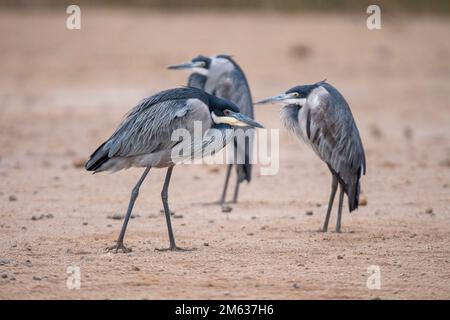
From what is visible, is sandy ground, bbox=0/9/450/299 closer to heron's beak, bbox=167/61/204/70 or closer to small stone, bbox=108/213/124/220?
small stone, bbox=108/213/124/220

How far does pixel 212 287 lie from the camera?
7320 millimetres

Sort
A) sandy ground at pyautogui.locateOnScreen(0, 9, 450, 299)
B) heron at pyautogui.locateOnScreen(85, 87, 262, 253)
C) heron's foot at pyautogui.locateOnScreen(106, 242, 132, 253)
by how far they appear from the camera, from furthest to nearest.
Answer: heron at pyautogui.locateOnScreen(85, 87, 262, 253)
heron's foot at pyautogui.locateOnScreen(106, 242, 132, 253)
sandy ground at pyautogui.locateOnScreen(0, 9, 450, 299)

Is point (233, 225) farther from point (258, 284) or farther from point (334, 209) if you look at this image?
point (258, 284)

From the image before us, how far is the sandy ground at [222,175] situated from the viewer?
7.73 metres

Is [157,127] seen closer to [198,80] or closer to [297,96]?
[297,96]

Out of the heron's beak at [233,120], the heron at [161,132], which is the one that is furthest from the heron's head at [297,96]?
the heron at [161,132]

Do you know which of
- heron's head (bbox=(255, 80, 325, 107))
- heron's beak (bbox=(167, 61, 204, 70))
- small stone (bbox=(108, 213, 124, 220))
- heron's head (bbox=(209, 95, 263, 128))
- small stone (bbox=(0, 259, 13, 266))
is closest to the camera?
small stone (bbox=(0, 259, 13, 266))

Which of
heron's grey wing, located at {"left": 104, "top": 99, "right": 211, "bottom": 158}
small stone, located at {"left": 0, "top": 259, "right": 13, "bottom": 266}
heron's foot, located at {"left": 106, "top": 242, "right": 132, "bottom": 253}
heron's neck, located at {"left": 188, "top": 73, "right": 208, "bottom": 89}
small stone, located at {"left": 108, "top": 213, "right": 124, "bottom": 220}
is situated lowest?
small stone, located at {"left": 0, "top": 259, "right": 13, "bottom": 266}

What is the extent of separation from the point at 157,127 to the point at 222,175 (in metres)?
4.51

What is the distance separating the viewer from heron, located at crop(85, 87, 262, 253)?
340 inches

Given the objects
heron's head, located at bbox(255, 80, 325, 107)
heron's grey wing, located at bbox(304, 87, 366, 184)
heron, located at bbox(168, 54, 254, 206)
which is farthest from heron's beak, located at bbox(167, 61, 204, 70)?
heron's grey wing, located at bbox(304, 87, 366, 184)

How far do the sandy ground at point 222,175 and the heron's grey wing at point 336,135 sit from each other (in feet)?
2.11

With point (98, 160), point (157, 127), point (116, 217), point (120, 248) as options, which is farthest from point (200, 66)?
point (120, 248)

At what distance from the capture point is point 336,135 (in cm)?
958
